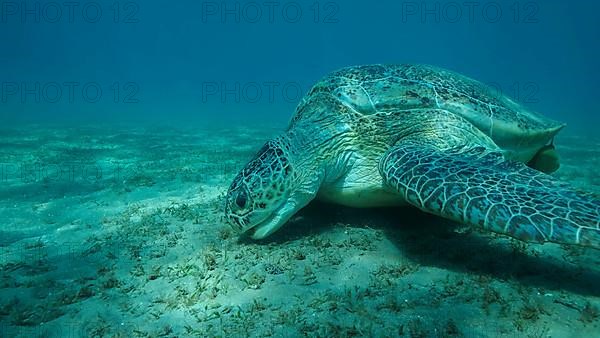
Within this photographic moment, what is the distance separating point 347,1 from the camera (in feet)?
394


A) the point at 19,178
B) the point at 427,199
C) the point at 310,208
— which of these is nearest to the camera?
the point at 427,199

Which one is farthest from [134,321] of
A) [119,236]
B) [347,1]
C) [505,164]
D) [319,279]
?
[347,1]

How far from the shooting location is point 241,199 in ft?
12.0

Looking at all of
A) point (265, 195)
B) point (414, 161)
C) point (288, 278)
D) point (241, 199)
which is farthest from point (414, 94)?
point (288, 278)

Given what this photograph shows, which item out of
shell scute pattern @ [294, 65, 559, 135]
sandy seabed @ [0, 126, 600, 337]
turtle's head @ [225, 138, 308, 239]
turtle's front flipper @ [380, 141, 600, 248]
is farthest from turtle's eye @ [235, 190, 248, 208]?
shell scute pattern @ [294, 65, 559, 135]

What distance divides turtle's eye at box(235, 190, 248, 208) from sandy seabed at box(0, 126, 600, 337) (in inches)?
19.8

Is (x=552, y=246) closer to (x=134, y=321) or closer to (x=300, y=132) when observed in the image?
(x=300, y=132)

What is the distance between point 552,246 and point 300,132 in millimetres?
3078

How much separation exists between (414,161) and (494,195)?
0.87m

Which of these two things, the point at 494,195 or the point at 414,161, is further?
the point at 414,161

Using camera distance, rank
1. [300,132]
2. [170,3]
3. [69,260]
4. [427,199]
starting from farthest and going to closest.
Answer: [170,3] < [300,132] < [69,260] < [427,199]

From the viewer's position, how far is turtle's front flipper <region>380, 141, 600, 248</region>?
2.33 m

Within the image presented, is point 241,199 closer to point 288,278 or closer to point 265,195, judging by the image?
point 265,195

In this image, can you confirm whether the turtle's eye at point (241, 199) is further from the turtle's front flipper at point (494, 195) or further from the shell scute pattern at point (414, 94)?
the shell scute pattern at point (414, 94)
